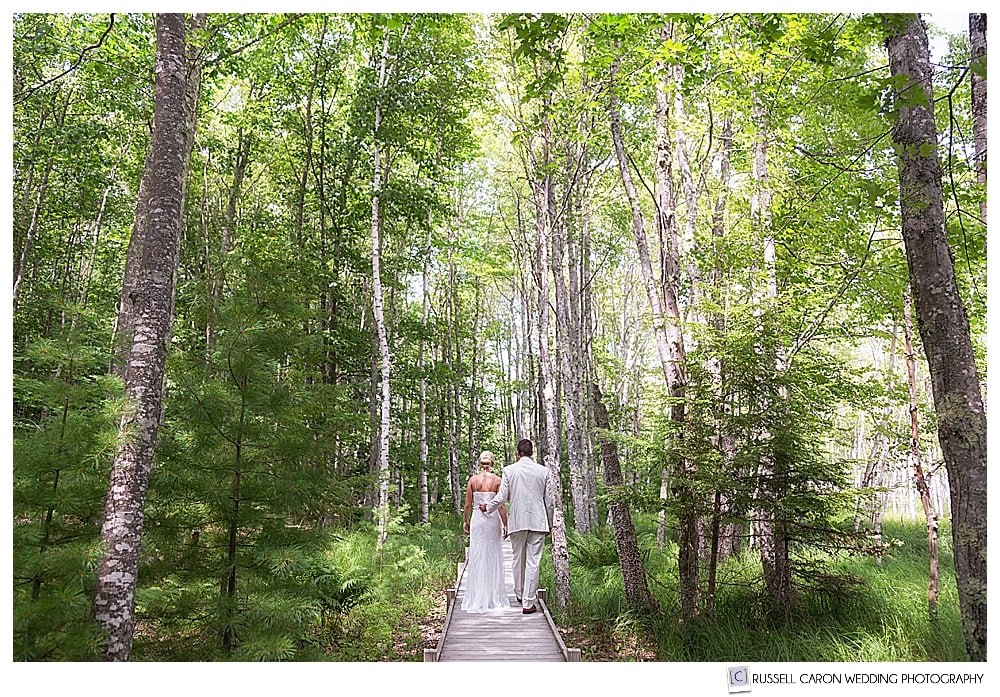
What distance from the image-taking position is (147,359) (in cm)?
286

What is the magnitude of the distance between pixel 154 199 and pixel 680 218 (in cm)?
577

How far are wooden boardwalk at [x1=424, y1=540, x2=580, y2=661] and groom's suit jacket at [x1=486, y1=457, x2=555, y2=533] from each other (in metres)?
0.59

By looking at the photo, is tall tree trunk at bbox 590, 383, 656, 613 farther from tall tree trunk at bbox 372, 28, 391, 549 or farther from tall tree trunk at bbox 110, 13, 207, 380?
tall tree trunk at bbox 110, 13, 207, 380

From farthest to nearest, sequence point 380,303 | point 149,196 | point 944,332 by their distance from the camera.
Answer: point 380,303, point 149,196, point 944,332

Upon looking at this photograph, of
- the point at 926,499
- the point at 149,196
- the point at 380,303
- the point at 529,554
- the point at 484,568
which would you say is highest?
the point at 380,303

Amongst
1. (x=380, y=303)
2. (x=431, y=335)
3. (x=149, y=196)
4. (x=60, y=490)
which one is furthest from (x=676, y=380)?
(x=431, y=335)

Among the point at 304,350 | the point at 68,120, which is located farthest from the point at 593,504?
the point at 68,120

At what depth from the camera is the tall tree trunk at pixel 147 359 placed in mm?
2719

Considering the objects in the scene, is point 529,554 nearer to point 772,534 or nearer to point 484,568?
point 484,568

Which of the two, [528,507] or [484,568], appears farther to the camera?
[484,568]

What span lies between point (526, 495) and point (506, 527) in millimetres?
519

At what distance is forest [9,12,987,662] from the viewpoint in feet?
9.30

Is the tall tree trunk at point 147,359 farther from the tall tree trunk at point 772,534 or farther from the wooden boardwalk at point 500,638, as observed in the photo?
the tall tree trunk at point 772,534

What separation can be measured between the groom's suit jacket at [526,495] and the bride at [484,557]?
0.42 metres
